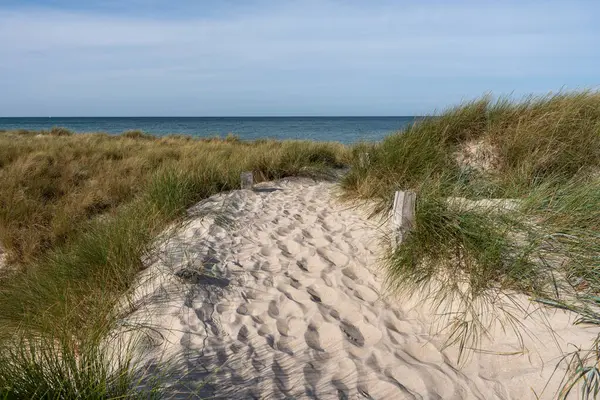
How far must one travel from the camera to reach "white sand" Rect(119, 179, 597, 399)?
8.73 feet

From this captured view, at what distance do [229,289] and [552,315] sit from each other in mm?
2540

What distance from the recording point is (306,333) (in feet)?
10.7

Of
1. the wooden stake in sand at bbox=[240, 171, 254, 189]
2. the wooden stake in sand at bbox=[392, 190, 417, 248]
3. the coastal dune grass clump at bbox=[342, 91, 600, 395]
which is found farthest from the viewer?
the wooden stake in sand at bbox=[240, 171, 254, 189]

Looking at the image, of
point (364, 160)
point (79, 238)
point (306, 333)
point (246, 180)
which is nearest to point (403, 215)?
point (306, 333)

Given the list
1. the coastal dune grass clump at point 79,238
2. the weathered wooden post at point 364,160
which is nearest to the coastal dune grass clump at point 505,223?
the weathered wooden post at point 364,160

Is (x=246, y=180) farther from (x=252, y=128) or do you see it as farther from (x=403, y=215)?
(x=252, y=128)

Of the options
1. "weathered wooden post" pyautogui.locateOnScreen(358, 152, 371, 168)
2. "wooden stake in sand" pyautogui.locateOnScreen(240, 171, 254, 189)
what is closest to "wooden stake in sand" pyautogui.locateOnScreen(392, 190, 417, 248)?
"weathered wooden post" pyautogui.locateOnScreen(358, 152, 371, 168)

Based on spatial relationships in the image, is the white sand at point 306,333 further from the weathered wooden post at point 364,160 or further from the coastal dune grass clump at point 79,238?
the weathered wooden post at point 364,160

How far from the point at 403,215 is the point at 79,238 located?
11.6 feet

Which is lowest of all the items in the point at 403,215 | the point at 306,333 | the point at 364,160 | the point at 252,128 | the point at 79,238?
the point at 252,128

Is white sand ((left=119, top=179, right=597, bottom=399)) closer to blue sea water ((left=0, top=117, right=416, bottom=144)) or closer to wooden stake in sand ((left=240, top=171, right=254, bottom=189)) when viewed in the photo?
wooden stake in sand ((left=240, top=171, right=254, bottom=189))

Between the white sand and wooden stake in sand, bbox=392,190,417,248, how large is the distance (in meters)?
0.45

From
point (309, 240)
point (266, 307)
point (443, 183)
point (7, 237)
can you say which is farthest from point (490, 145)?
point (7, 237)

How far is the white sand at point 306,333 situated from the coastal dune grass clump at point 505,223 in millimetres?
215
